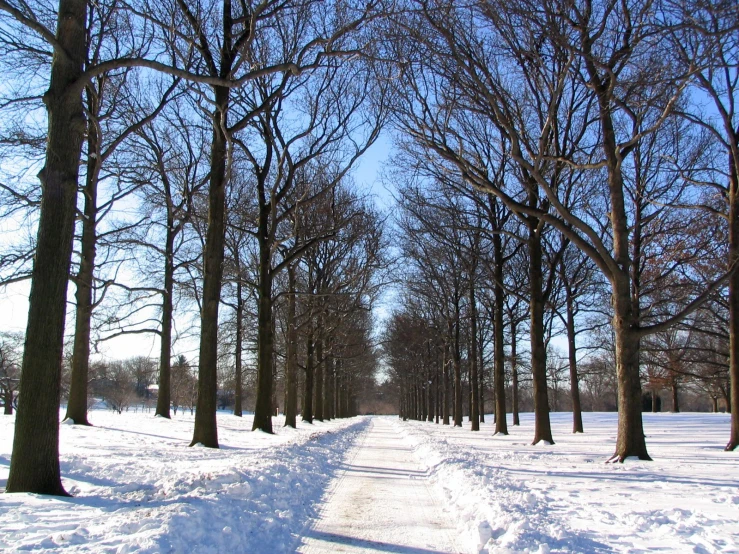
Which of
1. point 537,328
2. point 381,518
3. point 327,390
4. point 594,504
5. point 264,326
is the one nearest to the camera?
point 381,518

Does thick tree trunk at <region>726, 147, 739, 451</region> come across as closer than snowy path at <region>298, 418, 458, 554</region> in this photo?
No

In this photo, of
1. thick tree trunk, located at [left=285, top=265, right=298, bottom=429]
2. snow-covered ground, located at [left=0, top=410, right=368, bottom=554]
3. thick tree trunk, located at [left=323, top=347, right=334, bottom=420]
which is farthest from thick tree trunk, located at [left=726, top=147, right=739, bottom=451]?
thick tree trunk, located at [left=323, top=347, right=334, bottom=420]

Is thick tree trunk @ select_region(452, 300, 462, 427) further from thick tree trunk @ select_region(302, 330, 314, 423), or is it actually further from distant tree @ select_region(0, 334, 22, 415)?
distant tree @ select_region(0, 334, 22, 415)

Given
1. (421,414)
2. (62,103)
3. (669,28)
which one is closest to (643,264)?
(669,28)

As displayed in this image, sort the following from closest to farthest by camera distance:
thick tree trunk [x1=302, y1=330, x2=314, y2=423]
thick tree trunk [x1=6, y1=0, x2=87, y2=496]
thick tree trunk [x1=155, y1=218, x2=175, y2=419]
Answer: thick tree trunk [x1=6, y1=0, x2=87, y2=496] < thick tree trunk [x1=155, y1=218, x2=175, y2=419] < thick tree trunk [x1=302, y1=330, x2=314, y2=423]

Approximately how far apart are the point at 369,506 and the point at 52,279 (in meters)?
5.01

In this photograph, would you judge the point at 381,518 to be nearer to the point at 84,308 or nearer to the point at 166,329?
the point at 84,308

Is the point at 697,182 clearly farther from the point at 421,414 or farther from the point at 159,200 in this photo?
the point at 421,414

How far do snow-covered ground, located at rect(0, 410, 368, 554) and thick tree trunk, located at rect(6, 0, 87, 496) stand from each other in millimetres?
509

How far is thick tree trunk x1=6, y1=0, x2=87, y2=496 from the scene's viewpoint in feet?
20.6

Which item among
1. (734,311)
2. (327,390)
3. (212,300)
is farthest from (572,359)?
(327,390)

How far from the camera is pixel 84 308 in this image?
1767 cm

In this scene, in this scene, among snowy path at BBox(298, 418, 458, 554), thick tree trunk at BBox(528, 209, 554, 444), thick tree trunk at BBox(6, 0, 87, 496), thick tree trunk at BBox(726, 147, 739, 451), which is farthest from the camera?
thick tree trunk at BBox(528, 209, 554, 444)

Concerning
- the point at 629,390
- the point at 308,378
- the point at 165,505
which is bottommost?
the point at 165,505
